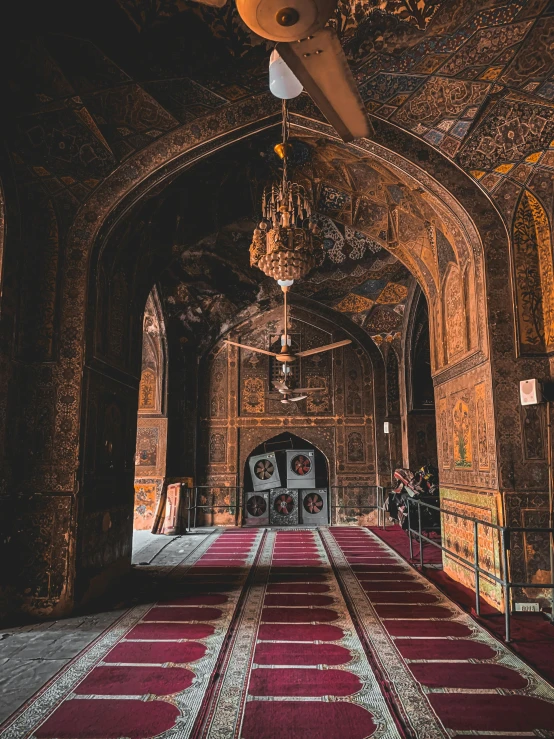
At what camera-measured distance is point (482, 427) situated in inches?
268

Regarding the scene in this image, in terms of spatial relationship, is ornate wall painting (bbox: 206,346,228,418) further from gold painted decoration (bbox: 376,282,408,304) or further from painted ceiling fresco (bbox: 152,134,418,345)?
gold painted decoration (bbox: 376,282,408,304)

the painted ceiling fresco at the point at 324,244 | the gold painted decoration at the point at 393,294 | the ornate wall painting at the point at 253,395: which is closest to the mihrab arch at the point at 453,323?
the painted ceiling fresco at the point at 324,244

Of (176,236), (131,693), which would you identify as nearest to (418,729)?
(131,693)

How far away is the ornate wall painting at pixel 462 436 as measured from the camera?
23.9ft

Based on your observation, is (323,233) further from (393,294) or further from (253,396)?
(253,396)

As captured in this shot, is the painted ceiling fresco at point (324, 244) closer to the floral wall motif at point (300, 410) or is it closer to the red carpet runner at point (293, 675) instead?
the floral wall motif at point (300, 410)

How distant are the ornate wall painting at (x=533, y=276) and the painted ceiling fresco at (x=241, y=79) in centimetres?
21

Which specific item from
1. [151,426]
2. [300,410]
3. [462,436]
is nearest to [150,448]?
[151,426]

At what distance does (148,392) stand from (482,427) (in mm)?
9568

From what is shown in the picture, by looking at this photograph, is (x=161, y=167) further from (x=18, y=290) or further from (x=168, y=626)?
(x=168, y=626)

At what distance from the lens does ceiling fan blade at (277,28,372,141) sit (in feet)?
8.54

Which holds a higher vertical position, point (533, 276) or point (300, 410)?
point (533, 276)

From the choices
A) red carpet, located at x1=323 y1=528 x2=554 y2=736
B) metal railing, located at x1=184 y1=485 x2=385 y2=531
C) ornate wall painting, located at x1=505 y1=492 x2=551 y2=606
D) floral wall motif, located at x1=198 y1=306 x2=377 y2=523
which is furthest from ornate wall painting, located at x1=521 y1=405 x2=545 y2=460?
floral wall motif, located at x1=198 y1=306 x2=377 y2=523

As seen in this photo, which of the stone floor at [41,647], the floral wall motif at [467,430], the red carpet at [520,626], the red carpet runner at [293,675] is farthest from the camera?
the floral wall motif at [467,430]
